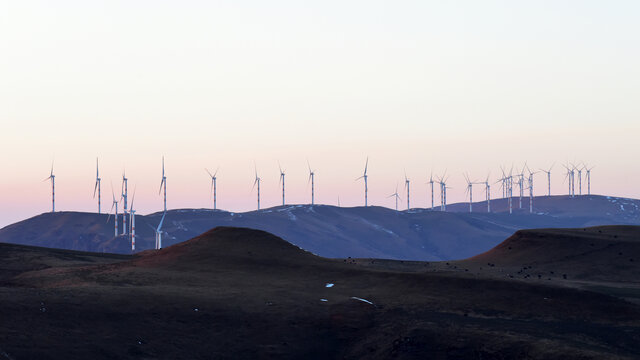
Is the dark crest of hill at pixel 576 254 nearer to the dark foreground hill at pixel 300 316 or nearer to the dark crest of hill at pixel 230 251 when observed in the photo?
the dark foreground hill at pixel 300 316

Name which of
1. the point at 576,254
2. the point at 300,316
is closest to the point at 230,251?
the point at 300,316

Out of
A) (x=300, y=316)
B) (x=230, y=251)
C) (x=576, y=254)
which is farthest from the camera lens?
(x=576, y=254)

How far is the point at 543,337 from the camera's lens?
186ft

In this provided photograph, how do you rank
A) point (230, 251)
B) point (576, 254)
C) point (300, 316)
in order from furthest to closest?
point (576, 254), point (230, 251), point (300, 316)

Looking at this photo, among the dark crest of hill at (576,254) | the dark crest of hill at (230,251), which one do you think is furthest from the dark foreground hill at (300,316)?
the dark crest of hill at (576,254)

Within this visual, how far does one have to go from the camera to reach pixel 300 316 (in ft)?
213

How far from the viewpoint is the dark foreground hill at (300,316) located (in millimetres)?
54906

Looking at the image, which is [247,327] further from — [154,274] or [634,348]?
[634,348]

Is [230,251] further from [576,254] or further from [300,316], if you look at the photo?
[576,254]

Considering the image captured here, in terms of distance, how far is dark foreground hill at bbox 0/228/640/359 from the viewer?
54.9 m

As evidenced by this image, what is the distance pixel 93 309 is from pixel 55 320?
4.08 m

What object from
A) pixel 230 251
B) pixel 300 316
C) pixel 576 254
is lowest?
pixel 300 316

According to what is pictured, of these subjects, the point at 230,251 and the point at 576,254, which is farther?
the point at 576,254

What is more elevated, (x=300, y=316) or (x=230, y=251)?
(x=230, y=251)
